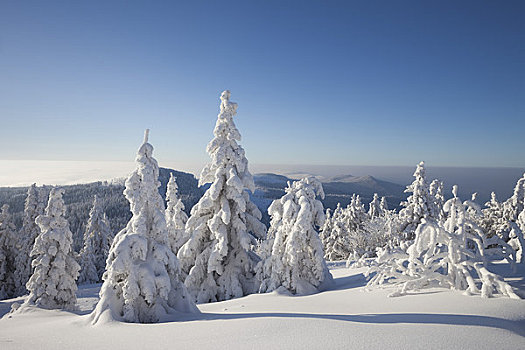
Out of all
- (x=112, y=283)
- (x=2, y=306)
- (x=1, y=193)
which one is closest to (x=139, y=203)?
(x=112, y=283)

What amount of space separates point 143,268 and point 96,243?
36.7 metres

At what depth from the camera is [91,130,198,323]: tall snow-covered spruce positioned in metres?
7.30

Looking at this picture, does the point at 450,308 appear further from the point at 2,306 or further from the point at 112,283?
the point at 2,306

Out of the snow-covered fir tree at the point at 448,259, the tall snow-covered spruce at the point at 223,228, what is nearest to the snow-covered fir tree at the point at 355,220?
the tall snow-covered spruce at the point at 223,228

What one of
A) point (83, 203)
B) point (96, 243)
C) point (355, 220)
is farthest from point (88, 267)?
point (83, 203)

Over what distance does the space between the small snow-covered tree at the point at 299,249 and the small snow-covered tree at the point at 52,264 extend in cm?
1202

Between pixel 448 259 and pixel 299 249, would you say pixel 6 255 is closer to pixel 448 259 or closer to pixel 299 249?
pixel 299 249

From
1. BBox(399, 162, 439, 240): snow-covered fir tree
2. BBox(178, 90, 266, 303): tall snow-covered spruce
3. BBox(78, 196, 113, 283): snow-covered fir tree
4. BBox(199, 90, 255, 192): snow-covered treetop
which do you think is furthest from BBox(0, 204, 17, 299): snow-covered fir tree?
BBox(399, 162, 439, 240): snow-covered fir tree

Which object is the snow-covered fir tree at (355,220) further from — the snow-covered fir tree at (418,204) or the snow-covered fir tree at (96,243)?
the snow-covered fir tree at (96,243)

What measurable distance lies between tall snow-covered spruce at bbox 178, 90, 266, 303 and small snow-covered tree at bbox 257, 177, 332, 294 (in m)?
1.98

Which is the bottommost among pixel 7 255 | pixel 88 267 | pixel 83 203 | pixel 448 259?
pixel 83 203

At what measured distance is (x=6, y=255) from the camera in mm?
31000

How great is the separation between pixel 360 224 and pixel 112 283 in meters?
38.6

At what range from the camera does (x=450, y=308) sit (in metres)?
5.58
